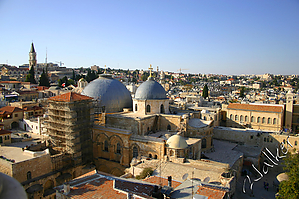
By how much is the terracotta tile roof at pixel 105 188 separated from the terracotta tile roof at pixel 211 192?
2.16m

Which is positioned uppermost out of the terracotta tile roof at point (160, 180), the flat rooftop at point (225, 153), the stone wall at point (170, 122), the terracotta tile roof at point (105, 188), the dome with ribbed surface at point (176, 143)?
the stone wall at point (170, 122)

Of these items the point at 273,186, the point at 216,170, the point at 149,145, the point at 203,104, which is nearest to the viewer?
the point at 216,170

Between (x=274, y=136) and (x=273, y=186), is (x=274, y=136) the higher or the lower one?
the higher one

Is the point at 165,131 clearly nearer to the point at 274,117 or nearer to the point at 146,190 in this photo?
the point at 146,190

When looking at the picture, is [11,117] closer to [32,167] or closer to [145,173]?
[32,167]

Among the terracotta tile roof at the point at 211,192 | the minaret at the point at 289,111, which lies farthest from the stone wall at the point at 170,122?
the minaret at the point at 289,111

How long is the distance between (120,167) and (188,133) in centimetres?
763

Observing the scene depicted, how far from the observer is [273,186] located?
19.4 meters

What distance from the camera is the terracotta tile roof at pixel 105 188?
10.3 metres

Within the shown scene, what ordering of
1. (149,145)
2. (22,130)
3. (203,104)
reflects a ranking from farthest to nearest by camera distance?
(203,104)
(22,130)
(149,145)

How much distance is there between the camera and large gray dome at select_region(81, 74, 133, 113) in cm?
2358

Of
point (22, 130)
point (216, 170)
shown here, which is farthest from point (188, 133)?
point (22, 130)

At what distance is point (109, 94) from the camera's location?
78.4 feet

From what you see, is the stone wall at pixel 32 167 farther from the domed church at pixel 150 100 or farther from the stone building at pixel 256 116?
the stone building at pixel 256 116
